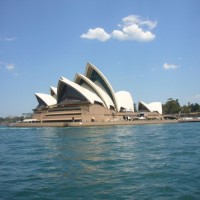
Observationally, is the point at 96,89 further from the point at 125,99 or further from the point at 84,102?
the point at 125,99

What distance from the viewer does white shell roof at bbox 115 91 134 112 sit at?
8236cm

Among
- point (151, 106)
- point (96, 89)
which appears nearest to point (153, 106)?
point (151, 106)

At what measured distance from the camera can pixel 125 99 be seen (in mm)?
83938

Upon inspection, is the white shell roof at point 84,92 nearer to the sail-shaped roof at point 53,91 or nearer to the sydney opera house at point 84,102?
the sydney opera house at point 84,102

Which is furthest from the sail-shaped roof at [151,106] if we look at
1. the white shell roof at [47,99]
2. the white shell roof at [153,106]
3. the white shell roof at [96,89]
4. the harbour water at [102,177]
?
the harbour water at [102,177]

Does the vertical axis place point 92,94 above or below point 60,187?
above

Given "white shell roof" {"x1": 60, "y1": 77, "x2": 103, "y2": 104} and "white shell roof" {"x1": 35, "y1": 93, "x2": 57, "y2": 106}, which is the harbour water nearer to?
"white shell roof" {"x1": 60, "y1": 77, "x2": 103, "y2": 104}

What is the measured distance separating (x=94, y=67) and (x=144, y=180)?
61850 millimetres

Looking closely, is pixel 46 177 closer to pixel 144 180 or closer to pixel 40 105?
pixel 144 180

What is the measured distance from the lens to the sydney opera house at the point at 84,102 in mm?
69312

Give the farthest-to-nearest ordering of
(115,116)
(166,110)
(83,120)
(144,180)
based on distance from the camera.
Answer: (166,110) → (115,116) → (83,120) → (144,180)

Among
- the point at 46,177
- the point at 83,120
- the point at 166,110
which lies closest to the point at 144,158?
the point at 46,177

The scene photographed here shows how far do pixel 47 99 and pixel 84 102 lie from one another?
51.3ft

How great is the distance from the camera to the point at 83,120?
68.3m
